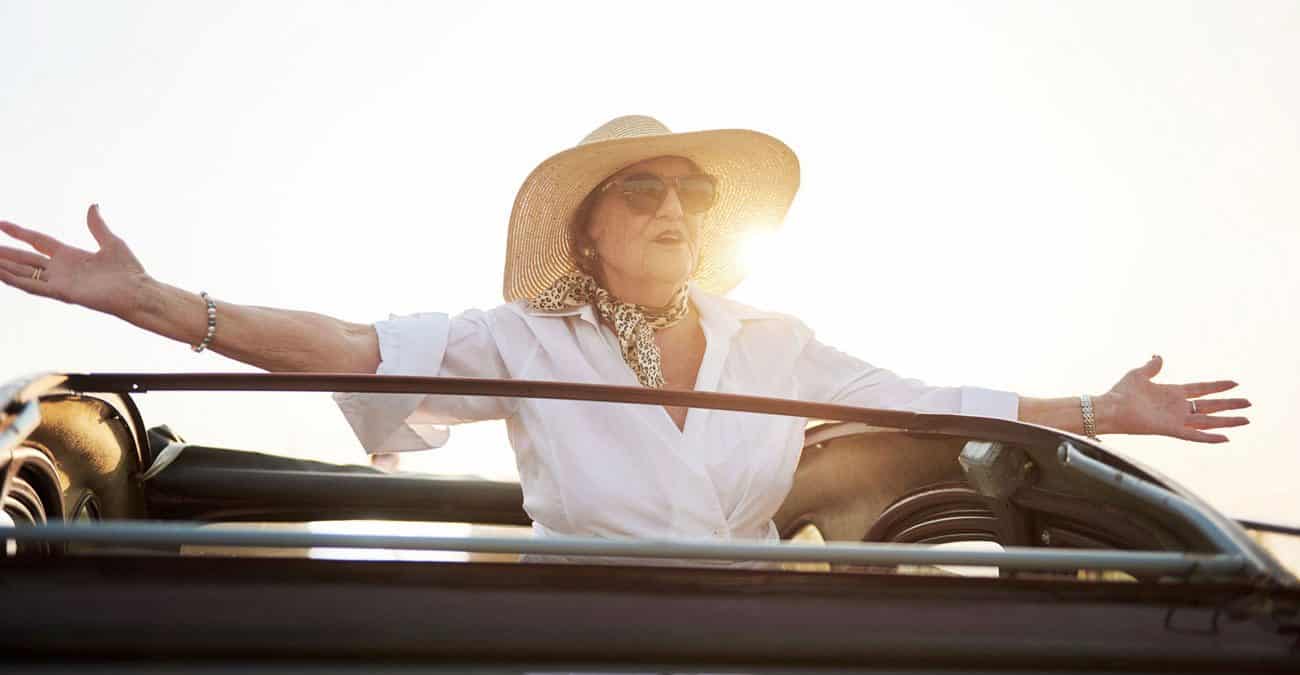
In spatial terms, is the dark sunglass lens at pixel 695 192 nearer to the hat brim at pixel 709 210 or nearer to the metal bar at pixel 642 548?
the hat brim at pixel 709 210

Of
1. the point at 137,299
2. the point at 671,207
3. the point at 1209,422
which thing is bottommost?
the point at 1209,422

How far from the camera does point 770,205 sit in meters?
3.90

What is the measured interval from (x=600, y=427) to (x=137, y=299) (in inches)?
42.3

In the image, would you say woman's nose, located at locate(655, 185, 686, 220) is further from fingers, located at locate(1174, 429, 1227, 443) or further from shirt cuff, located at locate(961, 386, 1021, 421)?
fingers, located at locate(1174, 429, 1227, 443)

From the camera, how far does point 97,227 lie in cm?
248

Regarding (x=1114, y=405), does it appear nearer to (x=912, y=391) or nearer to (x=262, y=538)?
(x=912, y=391)

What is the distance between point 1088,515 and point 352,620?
1.12 m

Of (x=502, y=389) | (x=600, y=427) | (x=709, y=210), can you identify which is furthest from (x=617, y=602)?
(x=709, y=210)

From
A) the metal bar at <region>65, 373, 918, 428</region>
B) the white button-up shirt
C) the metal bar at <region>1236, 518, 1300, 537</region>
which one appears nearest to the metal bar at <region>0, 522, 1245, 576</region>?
the metal bar at <region>1236, 518, 1300, 537</region>

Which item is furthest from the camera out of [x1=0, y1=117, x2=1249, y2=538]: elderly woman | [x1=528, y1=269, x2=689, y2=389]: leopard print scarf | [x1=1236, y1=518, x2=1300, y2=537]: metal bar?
[x1=528, y1=269, x2=689, y2=389]: leopard print scarf

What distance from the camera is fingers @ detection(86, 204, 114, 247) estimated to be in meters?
2.47

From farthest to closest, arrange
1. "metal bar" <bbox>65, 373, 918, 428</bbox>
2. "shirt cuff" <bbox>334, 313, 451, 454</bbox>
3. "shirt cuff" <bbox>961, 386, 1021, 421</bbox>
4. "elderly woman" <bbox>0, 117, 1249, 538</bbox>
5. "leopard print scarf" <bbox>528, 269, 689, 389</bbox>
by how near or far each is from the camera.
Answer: "leopard print scarf" <bbox>528, 269, 689, 389</bbox> < "shirt cuff" <bbox>961, 386, 1021, 421</bbox> < "shirt cuff" <bbox>334, 313, 451, 454</bbox> < "elderly woman" <bbox>0, 117, 1249, 538</bbox> < "metal bar" <bbox>65, 373, 918, 428</bbox>

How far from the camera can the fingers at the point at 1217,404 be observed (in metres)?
2.77

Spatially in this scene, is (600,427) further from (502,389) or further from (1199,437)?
(1199,437)
